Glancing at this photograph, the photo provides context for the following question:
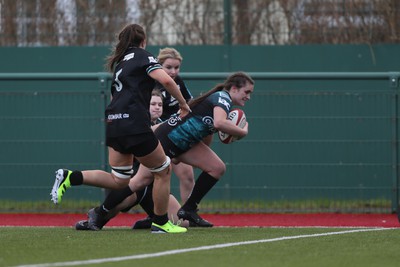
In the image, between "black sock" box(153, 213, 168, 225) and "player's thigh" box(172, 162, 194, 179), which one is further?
"player's thigh" box(172, 162, 194, 179)

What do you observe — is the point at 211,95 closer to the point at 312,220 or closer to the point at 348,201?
the point at 312,220

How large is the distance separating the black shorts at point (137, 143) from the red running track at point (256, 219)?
3147mm

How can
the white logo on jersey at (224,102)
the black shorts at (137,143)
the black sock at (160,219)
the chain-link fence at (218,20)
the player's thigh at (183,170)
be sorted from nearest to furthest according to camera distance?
the black shorts at (137,143) → the black sock at (160,219) → the white logo on jersey at (224,102) → the player's thigh at (183,170) → the chain-link fence at (218,20)

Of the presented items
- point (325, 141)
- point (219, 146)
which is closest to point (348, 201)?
point (325, 141)

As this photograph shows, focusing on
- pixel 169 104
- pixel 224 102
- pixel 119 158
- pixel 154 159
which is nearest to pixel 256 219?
pixel 169 104

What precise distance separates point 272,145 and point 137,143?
16.9 ft

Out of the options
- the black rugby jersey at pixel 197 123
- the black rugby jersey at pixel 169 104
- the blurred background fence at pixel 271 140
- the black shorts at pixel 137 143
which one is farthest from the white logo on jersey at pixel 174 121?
the blurred background fence at pixel 271 140

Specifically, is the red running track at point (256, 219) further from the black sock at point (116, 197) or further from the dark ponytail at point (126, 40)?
the dark ponytail at point (126, 40)

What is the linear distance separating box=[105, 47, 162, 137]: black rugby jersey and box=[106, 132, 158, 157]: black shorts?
0.04 meters

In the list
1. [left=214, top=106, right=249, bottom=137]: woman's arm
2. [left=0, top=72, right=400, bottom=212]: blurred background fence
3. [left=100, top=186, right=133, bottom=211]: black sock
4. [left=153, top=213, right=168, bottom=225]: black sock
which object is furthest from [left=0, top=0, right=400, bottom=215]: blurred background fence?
[left=153, top=213, right=168, bottom=225]: black sock

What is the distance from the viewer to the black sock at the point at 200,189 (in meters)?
9.41

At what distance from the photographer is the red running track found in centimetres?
1140

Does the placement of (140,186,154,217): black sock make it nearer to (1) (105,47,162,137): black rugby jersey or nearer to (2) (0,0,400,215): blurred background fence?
(1) (105,47,162,137): black rugby jersey

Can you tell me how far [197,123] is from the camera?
9250 millimetres
